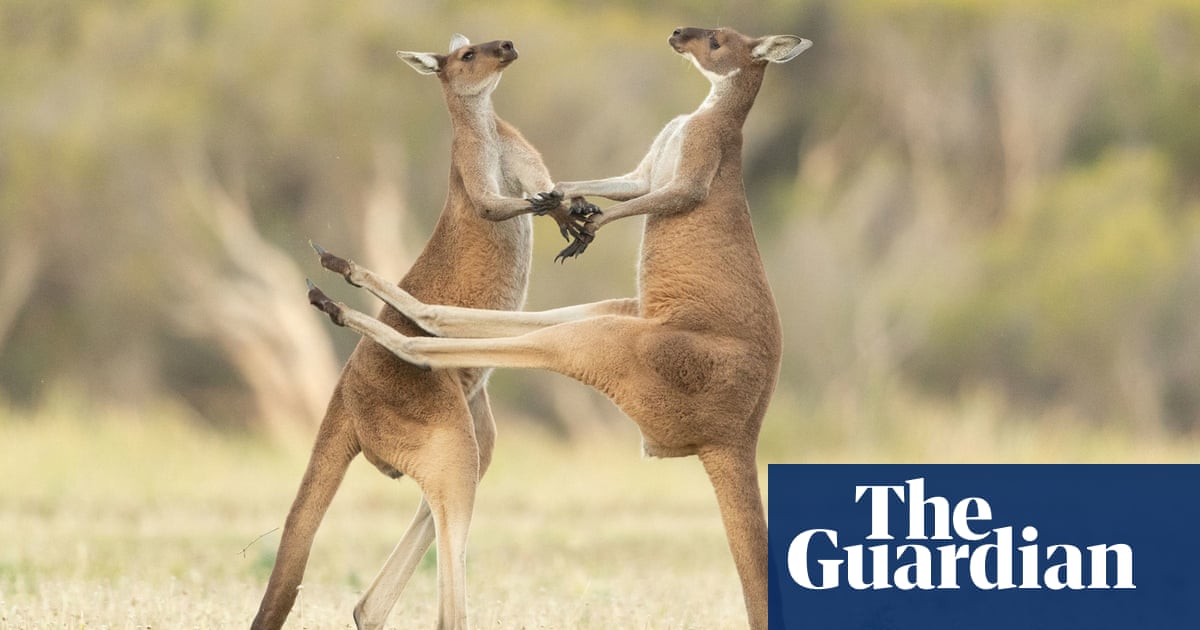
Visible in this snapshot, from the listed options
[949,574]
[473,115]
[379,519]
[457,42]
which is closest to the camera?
[473,115]

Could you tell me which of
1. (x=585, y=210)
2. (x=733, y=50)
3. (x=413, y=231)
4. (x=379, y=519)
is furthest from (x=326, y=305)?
(x=413, y=231)

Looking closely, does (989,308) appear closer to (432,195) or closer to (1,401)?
(432,195)

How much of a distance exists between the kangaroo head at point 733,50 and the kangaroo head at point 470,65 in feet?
2.46

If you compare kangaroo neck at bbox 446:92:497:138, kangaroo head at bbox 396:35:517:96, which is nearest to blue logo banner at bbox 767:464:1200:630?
kangaroo neck at bbox 446:92:497:138

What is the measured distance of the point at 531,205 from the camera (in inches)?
266

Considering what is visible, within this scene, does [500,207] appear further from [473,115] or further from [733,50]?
[733,50]

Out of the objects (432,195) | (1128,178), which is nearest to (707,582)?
(432,195)

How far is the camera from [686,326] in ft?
21.7

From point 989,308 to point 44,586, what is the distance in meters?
17.3

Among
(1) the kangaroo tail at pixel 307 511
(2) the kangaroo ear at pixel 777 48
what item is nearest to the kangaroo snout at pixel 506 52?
(2) the kangaroo ear at pixel 777 48

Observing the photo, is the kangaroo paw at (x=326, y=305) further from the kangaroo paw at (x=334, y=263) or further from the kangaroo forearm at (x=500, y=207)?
the kangaroo forearm at (x=500, y=207)

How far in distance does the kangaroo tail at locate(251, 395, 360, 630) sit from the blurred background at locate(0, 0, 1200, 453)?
14.0m

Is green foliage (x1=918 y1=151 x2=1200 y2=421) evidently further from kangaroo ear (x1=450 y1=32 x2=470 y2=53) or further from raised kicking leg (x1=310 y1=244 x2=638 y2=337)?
raised kicking leg (x1=310 y1=244 x2=638 y2=337)

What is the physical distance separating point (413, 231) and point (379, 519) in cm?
881
